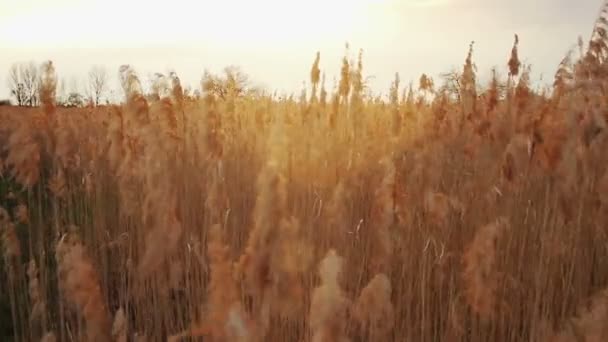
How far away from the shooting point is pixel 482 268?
1210 mm

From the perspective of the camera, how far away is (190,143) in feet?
9.92

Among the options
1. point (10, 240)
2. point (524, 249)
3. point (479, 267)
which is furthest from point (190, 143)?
point (479, 267)

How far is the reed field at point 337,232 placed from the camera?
993 mm

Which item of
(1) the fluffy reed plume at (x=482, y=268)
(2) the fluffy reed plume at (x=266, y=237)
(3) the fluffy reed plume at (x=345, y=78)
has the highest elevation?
(3) the fluffy reed plume at (x=345, y=78)

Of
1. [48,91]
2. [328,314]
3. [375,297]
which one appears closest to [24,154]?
[48,91]

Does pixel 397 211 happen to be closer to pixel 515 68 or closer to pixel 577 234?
pixel 577 234

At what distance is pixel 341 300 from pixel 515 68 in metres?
2.05

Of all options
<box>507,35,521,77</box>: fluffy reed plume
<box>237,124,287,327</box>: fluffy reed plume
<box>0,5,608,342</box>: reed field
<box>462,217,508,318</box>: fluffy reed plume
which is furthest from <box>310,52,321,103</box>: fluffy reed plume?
<box>237,124,287,327</box>: fluffy reed plume

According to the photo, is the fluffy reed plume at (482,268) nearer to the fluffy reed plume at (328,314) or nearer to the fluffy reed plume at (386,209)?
the fluffy reed plume at (386,209)

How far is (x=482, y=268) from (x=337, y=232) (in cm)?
60

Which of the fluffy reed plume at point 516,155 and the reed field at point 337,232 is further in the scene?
the fluffy reed plume at point 516,155

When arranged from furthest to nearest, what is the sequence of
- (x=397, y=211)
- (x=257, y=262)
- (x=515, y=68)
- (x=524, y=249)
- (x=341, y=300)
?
(x=515, y=68) < (x=524, y=249) < (x=397, y=211) < (x=257, y=262) < (x=341, y=300)

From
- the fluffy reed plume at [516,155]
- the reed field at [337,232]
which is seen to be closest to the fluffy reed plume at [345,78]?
the reed field at [337,232]

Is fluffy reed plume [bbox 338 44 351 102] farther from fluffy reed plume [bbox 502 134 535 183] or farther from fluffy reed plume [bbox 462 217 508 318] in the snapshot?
fluffy reed plume [bbox 462 217 508 318]
